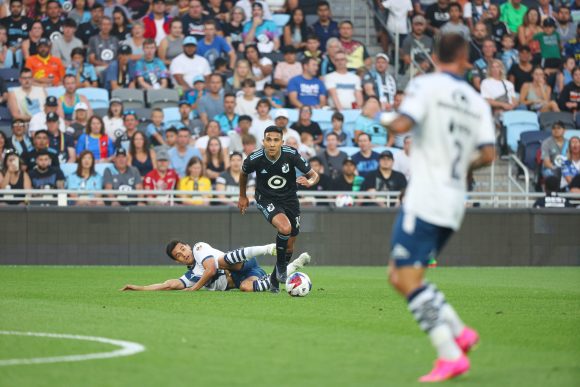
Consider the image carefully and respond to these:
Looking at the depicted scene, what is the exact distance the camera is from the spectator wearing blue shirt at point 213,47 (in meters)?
24.4

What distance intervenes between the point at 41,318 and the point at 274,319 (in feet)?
7.24

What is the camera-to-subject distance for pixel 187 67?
24.0 m

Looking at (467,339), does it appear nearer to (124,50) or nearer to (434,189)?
(434,189)

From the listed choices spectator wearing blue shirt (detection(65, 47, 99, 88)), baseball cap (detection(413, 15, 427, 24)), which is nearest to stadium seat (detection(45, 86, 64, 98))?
spectator wearing blue shirt (detection(65, 47, 99, 88))

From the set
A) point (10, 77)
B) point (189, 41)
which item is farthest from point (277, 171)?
point (10, 77)

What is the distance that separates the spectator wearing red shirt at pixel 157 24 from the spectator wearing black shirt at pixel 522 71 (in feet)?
26.3

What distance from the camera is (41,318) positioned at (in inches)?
415

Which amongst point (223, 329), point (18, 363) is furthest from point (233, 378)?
point (223, 329)

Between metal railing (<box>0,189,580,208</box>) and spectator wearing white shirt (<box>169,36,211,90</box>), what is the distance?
3.36m

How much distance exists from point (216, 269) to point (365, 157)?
8.82 m

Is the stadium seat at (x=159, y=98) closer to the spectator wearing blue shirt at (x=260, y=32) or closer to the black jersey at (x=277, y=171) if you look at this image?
the spectator wearing blue shirt at (x=260, y=32)

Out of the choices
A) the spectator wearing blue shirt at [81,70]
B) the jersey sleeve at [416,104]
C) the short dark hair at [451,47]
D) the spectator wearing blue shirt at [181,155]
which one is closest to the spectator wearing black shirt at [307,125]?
the spectator wearing blue shirt at [181,155]

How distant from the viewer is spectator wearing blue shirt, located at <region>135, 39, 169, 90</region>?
23.6 meters

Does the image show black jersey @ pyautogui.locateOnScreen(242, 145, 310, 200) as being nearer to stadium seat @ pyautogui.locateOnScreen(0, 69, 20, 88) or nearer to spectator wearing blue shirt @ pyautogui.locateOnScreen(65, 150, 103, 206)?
spectator wearing blue shirt @ pyautogui.locateOnScreen(65, 150, 103, 206)
